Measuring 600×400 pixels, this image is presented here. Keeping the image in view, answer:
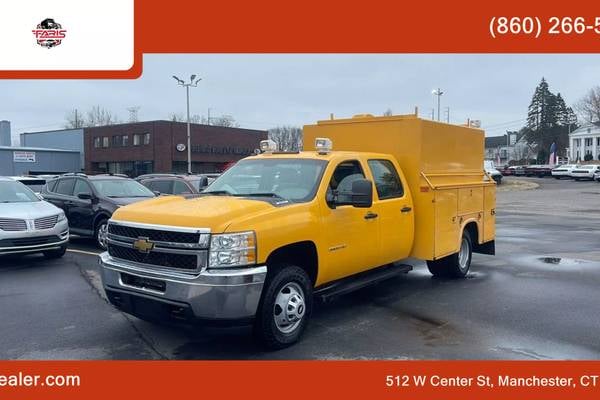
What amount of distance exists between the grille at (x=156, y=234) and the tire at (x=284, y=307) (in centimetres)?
87

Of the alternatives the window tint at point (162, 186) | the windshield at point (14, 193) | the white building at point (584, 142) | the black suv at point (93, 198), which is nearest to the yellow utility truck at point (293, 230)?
the black suv at point (93, 198)

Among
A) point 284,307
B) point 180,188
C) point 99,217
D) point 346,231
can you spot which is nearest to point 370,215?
point 346,231

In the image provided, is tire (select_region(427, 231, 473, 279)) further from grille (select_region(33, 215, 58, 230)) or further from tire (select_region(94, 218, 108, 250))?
grille (select_region(33, 215, 58, 230))

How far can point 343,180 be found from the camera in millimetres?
6266

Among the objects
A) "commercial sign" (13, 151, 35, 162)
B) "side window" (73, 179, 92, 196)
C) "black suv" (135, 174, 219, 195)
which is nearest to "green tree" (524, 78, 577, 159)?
"commercial sign" (13, 151, 35, 162)

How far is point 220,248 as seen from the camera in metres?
4.73

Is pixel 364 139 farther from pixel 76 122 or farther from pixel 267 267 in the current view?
pixel 76 122

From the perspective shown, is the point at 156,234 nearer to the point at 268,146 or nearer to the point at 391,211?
the point at 268,146

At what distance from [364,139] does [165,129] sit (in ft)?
153

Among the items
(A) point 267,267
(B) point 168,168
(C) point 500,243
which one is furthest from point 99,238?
(B) point 168,168

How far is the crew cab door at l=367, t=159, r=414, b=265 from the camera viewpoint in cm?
666

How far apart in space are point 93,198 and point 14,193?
5.12 feet

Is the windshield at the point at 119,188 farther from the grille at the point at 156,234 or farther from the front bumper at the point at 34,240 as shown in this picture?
the grille at the point at 156,234

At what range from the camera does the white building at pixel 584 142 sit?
95312 mm
